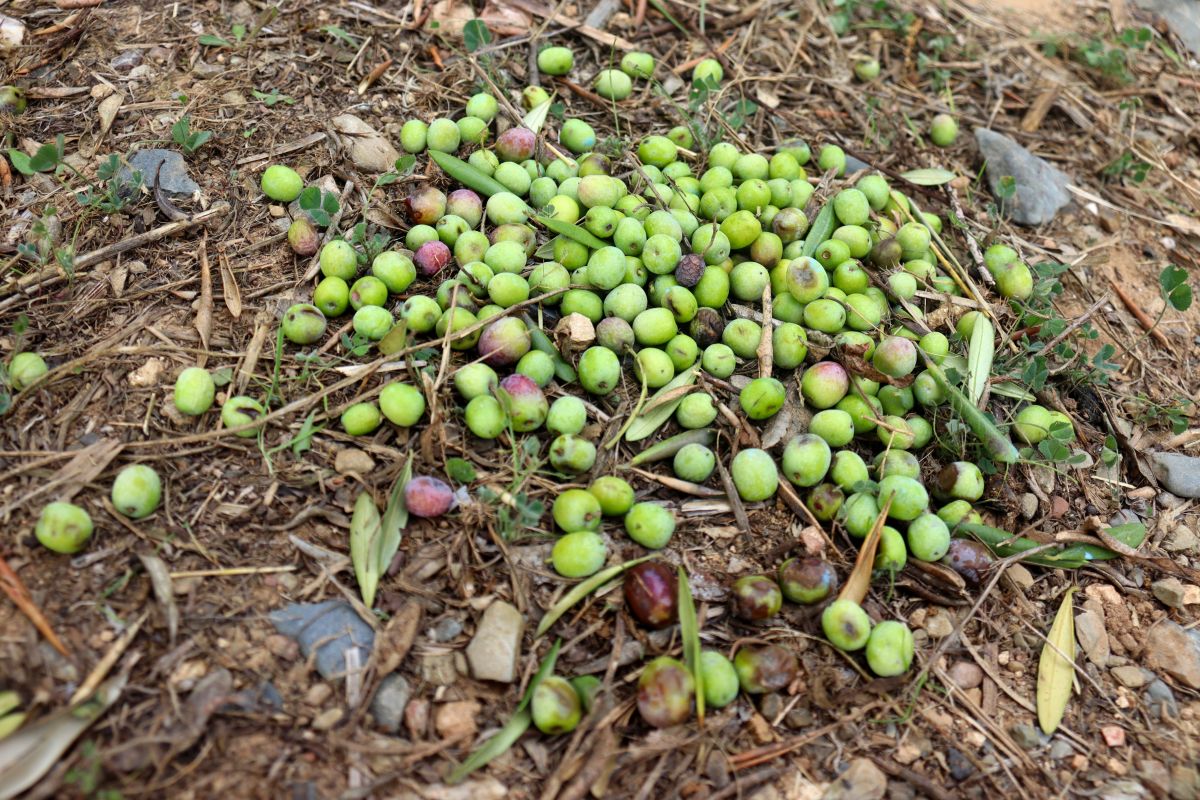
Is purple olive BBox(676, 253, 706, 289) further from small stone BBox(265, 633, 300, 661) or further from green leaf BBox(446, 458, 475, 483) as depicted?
small stone BBox(265, 633, 300, 661)

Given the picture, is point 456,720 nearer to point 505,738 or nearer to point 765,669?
point 505,738

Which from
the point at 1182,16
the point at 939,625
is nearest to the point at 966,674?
the point at 939,625

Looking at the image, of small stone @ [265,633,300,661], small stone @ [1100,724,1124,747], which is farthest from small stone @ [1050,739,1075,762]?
small stone @ [265,633,300,661]

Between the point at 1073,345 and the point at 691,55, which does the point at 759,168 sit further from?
the point at 1073,345

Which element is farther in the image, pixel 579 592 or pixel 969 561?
pixel 969 561

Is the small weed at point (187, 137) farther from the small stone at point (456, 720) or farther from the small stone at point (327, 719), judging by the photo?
the small stone at point (456, 720)
